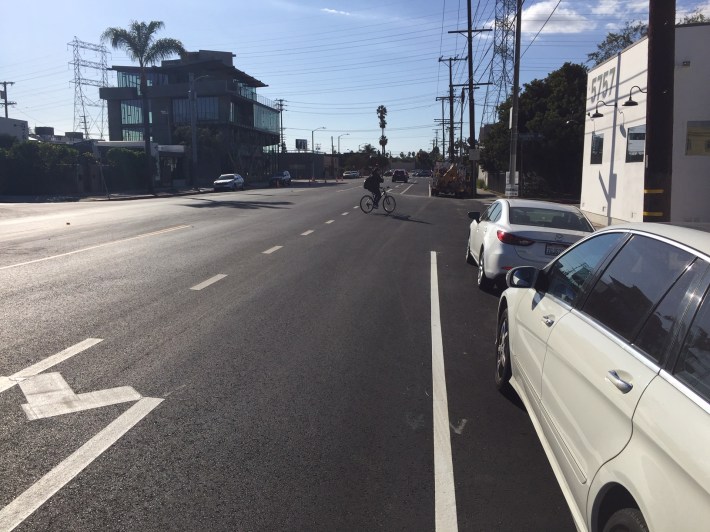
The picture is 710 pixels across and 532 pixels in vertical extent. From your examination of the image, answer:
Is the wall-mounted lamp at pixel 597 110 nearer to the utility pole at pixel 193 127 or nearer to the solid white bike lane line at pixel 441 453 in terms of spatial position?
the solid white bike lane line at pixel 441 453

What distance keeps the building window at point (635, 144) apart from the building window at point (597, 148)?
3254mm

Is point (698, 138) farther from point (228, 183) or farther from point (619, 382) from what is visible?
point (228, 183)

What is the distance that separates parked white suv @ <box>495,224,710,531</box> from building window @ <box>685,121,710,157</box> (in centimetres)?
1921

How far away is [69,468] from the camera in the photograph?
4031 mm

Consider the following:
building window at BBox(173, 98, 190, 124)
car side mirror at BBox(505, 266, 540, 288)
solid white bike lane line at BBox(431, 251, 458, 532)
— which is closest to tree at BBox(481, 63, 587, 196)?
solid white bike lane line at BBox(431, 251, 458, 532)

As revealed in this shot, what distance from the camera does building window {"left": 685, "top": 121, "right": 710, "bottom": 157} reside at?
811 inches

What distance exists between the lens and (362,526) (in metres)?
3.53

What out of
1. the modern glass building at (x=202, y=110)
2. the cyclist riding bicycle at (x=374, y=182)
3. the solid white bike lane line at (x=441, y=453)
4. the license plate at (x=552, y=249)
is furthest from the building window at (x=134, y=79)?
the solid white bike lane line at (x=441, y=453)

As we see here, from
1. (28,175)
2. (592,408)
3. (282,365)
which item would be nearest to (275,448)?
(282,365)

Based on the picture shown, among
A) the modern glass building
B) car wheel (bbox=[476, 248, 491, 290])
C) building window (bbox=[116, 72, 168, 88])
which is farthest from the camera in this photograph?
building window (bbox=[116, 72, 168, 88])

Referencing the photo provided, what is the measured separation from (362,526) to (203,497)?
936 millimetres

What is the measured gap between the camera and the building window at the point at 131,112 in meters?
87.2

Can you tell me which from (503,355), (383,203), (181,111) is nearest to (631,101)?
(383,203)

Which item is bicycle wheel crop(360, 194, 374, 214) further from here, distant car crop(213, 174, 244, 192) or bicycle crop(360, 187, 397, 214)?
distant car crop(213, 174, 244, 192)
